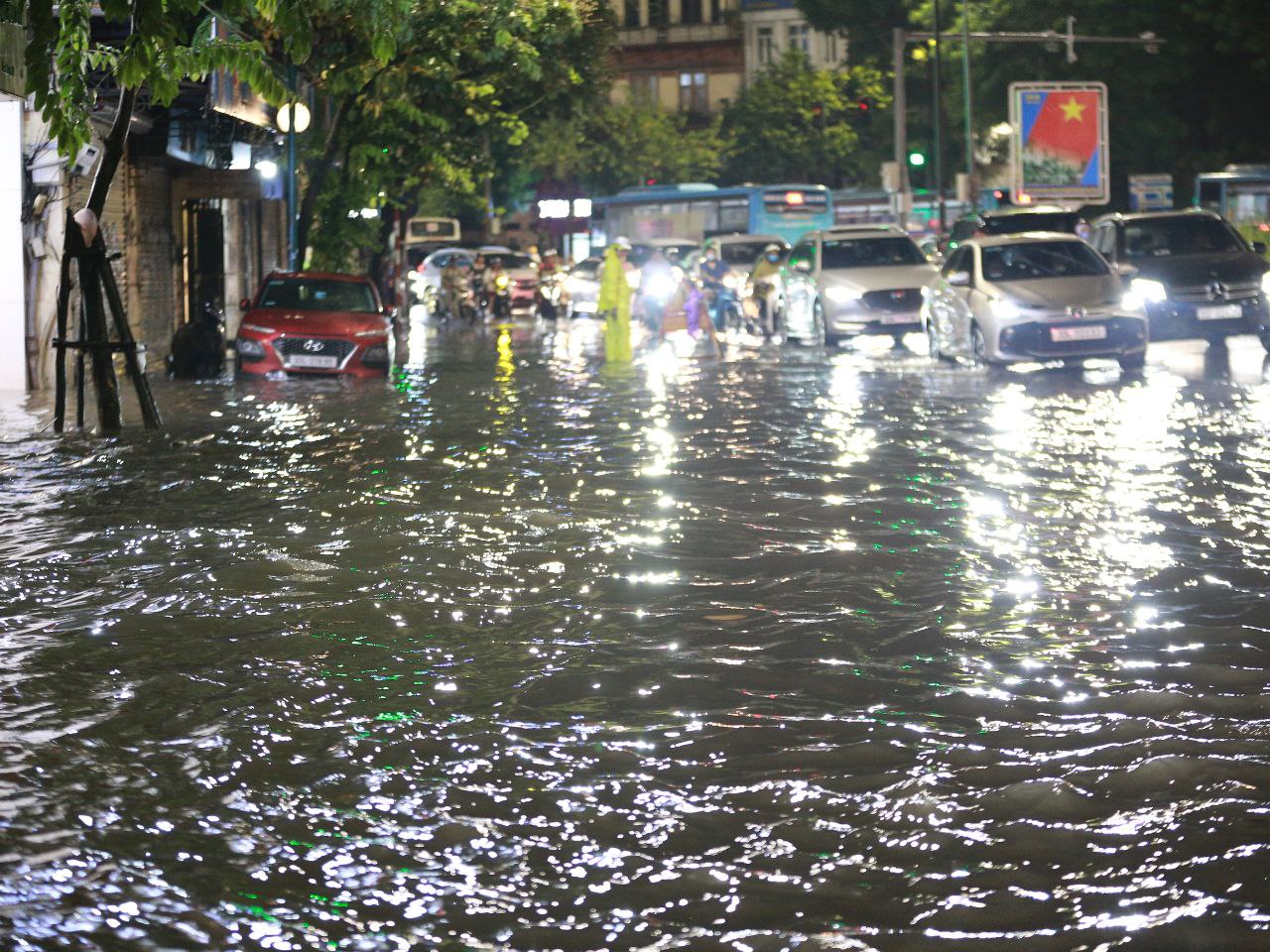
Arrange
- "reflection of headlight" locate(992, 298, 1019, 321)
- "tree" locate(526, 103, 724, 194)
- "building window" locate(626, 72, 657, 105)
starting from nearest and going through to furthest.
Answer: "reflection of headlight" locate(992, 298, 1019, 321) < "tree" locate(526, 103, 724, 194) < "building window" locate(626, 72, 657, 105)

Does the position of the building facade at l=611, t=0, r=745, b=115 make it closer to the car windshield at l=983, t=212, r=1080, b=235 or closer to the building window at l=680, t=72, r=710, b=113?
the building window at l=680, t=72, r=710, b=113

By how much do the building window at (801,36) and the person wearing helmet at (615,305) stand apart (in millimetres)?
77462

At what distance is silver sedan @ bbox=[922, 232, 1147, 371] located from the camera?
2277cm

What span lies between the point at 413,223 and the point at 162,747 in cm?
7601

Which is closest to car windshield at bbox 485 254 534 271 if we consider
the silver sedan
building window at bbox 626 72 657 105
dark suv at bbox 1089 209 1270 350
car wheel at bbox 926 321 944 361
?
car wheel at bbox 926 321 944 361

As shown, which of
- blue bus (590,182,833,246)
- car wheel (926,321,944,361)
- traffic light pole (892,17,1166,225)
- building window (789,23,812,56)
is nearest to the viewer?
car wheel (926,321,944,361)

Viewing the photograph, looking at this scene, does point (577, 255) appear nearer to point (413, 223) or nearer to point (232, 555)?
point (413, 223)

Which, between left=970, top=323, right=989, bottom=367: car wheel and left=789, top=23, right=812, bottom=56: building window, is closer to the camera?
left=970, top=323, right=989, bottom=367: car wheel

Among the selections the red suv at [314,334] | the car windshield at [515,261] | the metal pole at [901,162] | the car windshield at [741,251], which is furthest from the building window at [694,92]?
the red suv at [314,334]

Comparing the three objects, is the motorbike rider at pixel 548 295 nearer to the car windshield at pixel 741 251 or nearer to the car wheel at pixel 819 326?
the car windshield at pixel 741 251

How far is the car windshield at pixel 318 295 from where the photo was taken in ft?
82.1

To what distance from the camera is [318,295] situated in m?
25.1

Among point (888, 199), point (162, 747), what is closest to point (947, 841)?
point (162, 747)

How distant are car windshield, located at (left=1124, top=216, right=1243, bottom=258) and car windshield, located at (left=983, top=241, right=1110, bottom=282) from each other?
6.04 ft
